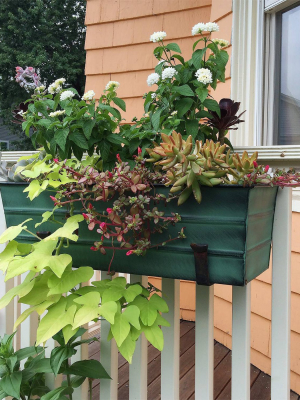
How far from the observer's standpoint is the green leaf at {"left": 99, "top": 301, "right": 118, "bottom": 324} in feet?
2.63

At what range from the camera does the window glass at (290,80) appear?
6.20 ft

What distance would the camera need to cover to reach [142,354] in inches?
42.6

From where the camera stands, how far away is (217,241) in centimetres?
82

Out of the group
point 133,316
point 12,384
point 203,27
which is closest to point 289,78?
point 203,27

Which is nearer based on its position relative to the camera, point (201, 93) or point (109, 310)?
point (109, 310)

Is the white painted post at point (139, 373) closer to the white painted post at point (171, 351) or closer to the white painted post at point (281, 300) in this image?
Answer: the white painted post at point (171, 351)

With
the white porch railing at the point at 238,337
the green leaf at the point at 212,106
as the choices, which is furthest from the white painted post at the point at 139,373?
the green leaf at the point at 212,106

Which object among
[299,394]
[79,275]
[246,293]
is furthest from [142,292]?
[299,394]

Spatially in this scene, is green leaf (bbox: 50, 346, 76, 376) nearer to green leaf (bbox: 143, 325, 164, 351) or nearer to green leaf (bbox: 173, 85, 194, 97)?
green leaf (bbox: 143, 325, 164, 351)

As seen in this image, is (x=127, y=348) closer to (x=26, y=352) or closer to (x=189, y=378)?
(x=26, y=352)

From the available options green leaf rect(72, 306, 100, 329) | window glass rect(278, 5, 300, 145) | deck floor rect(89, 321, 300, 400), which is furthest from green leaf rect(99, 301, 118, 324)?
window glass rect(278, 5, 300, 145)

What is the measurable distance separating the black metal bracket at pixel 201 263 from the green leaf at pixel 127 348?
0.20 metres

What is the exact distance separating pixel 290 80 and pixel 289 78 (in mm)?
12

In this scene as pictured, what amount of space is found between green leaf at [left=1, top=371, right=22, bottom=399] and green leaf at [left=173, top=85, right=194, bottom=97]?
2.85 ft
